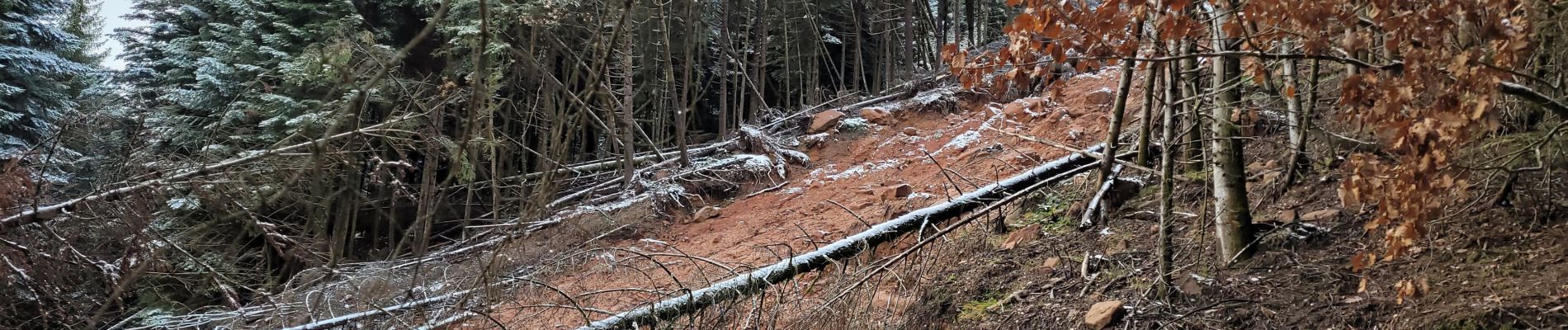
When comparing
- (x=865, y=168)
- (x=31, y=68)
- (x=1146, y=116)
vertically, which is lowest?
(x=865, y=168)

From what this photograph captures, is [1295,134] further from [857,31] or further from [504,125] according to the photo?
[857,31]

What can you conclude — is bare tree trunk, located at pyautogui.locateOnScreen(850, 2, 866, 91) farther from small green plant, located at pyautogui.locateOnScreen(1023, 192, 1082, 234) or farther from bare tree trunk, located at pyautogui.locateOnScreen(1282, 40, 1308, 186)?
bare tree trunk, located at pyautogui.locateOnScreen(1282, 40, 1308, 186)

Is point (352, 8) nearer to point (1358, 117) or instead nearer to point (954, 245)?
point (954, 245)

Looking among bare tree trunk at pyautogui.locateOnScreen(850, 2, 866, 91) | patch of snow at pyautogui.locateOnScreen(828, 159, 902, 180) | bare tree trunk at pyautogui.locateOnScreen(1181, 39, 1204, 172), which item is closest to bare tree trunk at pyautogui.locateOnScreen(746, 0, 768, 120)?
bare tree trunk at pyautogui.locateOnScreen(850, 2, 866, 91)

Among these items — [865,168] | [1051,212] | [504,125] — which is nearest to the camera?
[504,125]

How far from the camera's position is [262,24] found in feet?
39.8

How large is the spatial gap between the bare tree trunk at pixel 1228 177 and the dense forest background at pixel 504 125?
1cm

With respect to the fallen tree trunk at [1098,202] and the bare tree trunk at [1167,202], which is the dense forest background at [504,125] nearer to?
the bare tree trunk at [1167,202]

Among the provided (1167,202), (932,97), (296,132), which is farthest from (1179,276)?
(932,97)

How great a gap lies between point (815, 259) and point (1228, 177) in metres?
2.28

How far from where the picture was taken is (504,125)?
302 centimetres

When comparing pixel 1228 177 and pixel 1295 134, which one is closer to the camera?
pixel 1228 177

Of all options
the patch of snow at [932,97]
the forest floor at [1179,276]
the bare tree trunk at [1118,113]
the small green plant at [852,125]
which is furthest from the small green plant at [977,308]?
the patch of snow at [932,97]

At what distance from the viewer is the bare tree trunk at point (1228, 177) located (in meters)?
4.28
